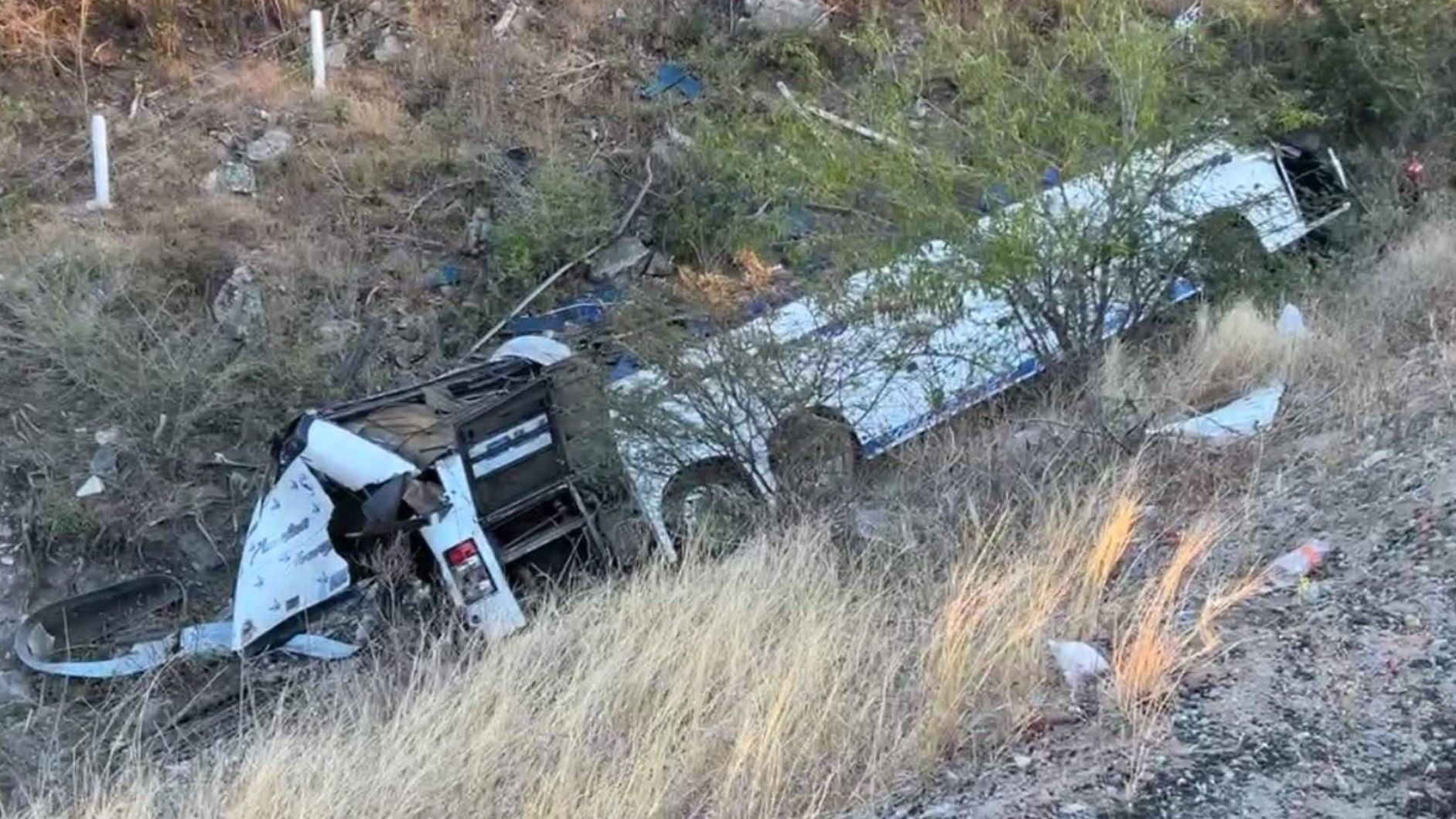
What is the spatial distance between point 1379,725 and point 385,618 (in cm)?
450

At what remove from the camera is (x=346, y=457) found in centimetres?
618

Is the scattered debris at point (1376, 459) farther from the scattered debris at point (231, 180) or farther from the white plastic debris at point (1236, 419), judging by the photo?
the scattered debris at point (231, 180)

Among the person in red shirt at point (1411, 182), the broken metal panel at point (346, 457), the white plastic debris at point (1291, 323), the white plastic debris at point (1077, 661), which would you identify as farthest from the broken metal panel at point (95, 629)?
the person in red shirt at point (1411, 182)

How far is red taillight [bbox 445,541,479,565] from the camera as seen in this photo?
6039 millimetres

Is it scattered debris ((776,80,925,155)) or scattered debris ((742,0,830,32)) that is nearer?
scattered debris ((776,80,925,155))

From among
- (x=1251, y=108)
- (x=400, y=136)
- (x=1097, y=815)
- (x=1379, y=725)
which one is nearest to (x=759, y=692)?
(x=1097, y=815)

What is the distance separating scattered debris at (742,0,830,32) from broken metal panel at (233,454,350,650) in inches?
321

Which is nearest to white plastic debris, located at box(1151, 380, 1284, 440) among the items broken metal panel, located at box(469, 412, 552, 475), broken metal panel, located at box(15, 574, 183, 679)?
broken metal panel, located at box(469, 412, 552, 475)

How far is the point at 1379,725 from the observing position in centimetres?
285

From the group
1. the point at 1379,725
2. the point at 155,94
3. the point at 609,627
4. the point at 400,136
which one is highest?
the point at 155,94

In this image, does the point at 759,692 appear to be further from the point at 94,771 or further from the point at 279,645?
the point at 279,645

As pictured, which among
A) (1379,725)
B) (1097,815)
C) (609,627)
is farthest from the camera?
(609,627)

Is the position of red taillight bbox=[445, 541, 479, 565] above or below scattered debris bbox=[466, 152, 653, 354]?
below

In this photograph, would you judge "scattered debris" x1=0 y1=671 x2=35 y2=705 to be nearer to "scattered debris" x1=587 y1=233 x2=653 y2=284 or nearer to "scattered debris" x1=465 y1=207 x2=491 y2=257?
"scattered debris" x1=465 y1=207 x2=491 y2=257
